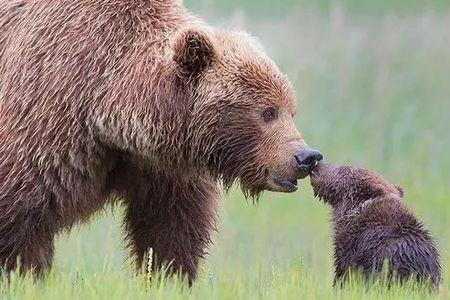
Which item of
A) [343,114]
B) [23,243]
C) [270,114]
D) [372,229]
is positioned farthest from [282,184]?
[343,114]

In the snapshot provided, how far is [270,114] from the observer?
7.08m

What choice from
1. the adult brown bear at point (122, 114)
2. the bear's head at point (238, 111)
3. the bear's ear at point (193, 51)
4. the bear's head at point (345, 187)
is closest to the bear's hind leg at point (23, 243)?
the adult brown bear at point (122, 114)

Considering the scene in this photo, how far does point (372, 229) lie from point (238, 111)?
896 millimetres

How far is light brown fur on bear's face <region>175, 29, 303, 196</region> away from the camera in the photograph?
23.1 ft

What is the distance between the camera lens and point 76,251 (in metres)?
9.77

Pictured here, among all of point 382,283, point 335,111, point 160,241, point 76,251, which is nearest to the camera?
point 382,283

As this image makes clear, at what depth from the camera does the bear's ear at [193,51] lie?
7055 mm

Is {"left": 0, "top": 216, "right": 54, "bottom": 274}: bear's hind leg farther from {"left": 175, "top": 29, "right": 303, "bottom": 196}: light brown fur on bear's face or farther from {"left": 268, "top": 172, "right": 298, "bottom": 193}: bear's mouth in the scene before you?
{"left": 268, "top": 172, "right": 298, "bottom": 193}: bear's mouth

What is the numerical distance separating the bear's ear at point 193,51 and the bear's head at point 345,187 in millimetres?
835

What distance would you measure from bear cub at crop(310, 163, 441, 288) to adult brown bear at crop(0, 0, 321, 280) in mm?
455

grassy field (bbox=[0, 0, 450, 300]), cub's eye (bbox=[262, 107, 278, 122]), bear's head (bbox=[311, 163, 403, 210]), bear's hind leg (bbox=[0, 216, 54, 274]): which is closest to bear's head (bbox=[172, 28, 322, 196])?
cub's eye (bbox=[262, 107, 278, 122])

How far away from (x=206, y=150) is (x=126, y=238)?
1.03m

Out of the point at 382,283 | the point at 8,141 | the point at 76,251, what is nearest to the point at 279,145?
the point at 382,283

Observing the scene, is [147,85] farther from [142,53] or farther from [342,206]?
[342,206]
